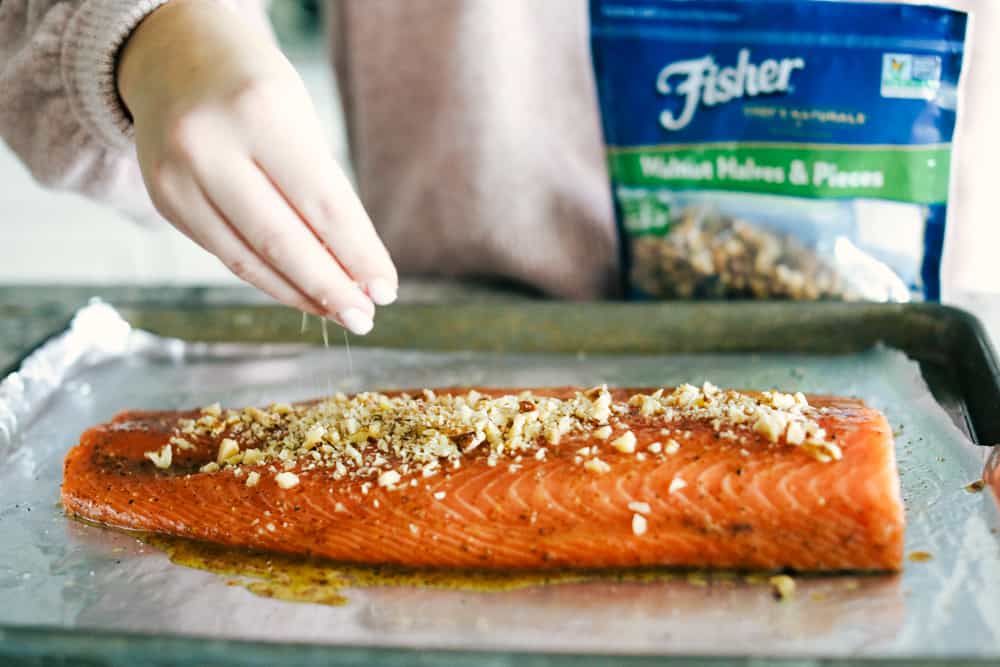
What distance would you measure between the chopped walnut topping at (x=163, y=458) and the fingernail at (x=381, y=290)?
42 centimetres

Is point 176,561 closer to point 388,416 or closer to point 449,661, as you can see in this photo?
point 388,416

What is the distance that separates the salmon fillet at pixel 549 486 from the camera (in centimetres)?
114

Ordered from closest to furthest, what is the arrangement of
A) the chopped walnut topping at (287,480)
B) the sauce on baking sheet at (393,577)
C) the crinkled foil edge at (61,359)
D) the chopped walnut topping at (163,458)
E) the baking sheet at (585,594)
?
the baking sheet at (585,594), the sauce on baking sheet at (393,577), the chopped walnut topping at (287,480), the chopped walnut topping at (163,458), the crinkled foil edge at (61,359)

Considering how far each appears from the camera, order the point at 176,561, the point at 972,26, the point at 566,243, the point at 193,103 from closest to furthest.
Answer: the point at 193,103 < the point at 176,561 < the point at 972,26 < the point at 566,243

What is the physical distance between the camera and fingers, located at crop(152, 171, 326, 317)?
1.10 meters

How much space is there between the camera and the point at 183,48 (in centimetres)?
118

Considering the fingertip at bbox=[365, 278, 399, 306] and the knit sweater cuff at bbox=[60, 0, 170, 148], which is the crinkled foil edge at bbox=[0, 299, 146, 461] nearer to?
the knit sweater cuff at bbox=[60, 0, 170, 148]

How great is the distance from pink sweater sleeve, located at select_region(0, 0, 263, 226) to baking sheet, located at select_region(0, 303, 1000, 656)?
0.35 meters

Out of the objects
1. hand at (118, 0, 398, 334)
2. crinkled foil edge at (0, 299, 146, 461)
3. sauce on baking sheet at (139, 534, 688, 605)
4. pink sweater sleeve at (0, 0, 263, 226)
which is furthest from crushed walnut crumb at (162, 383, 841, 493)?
pink sweater sleeve at (0, 0, 263, 226)

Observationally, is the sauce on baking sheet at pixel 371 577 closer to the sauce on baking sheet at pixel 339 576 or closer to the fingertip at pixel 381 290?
the sauce on baking sheet at pixel 339 576

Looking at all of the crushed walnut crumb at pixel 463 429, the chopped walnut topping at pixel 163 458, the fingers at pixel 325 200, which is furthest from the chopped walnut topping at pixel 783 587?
the chopped walnut topping at pixel 163 458

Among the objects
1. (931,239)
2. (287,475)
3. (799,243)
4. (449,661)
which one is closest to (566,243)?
(799,243)

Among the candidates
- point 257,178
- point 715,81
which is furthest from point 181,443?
point 715,81

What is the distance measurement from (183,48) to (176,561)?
2.09 ft
